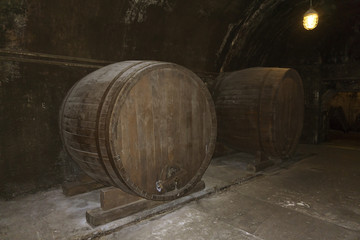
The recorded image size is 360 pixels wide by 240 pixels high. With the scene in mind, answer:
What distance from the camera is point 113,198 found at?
255 centimetres

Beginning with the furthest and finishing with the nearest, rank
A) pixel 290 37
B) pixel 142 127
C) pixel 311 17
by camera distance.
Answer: pixel 290 37 < pixel 311 17 < pixel 142 127

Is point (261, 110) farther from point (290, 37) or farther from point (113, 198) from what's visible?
point (290, 37)

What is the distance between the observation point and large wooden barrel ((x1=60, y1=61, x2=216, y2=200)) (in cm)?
226

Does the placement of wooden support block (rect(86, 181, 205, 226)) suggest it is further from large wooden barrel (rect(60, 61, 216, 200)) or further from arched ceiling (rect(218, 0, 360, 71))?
arched ceiling (rect(218, 0, 360, 71))

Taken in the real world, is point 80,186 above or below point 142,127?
below

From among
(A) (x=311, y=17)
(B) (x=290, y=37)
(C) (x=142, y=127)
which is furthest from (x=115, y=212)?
(B) (x=290, y=37)

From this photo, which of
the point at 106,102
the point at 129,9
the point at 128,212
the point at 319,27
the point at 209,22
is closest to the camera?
the point at 106,102

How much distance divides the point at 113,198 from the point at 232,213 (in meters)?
1.24

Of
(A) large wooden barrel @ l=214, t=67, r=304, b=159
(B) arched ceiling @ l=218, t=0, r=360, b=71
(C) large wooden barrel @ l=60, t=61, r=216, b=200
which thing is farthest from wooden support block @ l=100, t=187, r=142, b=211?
(B) arched ceiling @ l=218, t=0, r=360, b=71

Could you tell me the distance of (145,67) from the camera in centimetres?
242

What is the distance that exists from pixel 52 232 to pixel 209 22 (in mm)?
4006

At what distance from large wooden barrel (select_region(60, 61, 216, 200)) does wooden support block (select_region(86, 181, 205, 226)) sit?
0.15 m

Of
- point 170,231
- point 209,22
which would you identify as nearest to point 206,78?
point 209,22

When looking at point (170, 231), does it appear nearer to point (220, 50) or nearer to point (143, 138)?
point (143, 138)
